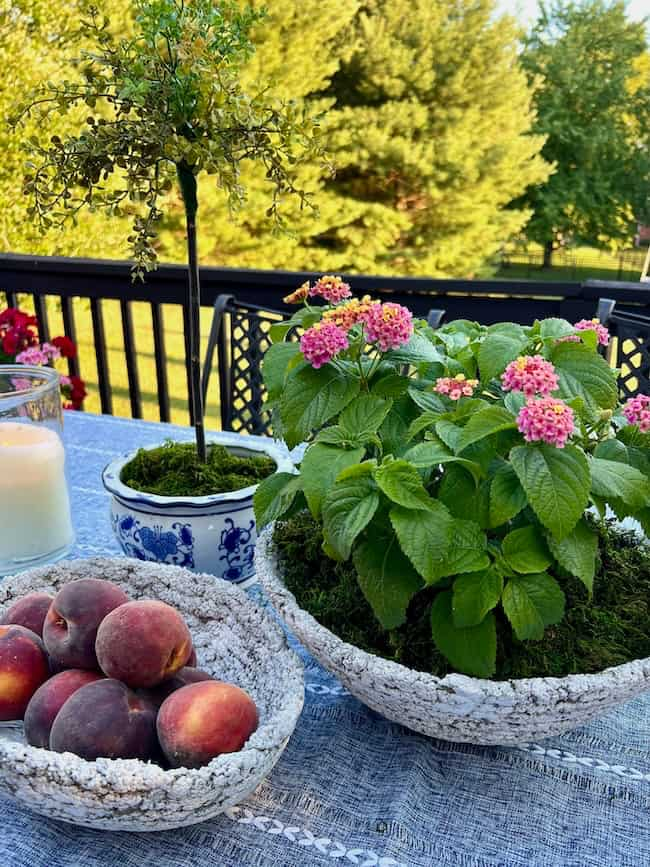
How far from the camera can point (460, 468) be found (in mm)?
565

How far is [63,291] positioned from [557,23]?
60.4 ft

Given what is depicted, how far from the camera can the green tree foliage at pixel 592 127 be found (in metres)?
15.3

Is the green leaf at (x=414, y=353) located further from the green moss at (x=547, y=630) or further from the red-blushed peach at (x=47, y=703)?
the red-blushed peach at (x=47, y=703)

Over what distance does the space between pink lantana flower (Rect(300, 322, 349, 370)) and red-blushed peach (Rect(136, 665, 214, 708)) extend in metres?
0.27

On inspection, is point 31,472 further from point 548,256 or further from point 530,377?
point 548,256

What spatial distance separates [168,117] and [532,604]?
617 mm

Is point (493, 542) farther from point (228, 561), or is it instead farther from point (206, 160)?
point (206, 160)

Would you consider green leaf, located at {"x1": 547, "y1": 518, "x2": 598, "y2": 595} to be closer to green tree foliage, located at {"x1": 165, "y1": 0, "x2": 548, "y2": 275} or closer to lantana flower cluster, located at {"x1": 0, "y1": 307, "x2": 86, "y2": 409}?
lantana flower cluster, located at {"x1": 0, "y1": 307, "x2": 86, "y2": 409}

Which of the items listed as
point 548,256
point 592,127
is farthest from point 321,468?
point 548,256

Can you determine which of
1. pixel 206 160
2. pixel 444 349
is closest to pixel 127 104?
pixel 206 160

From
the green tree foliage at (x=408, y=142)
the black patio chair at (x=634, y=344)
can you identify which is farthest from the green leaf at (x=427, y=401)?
the green tree foliage at (x=408, y=142)

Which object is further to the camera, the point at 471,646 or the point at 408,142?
the point at 408,142

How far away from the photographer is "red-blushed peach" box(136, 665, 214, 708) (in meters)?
0.54

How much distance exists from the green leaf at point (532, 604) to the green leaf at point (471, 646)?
2cm
